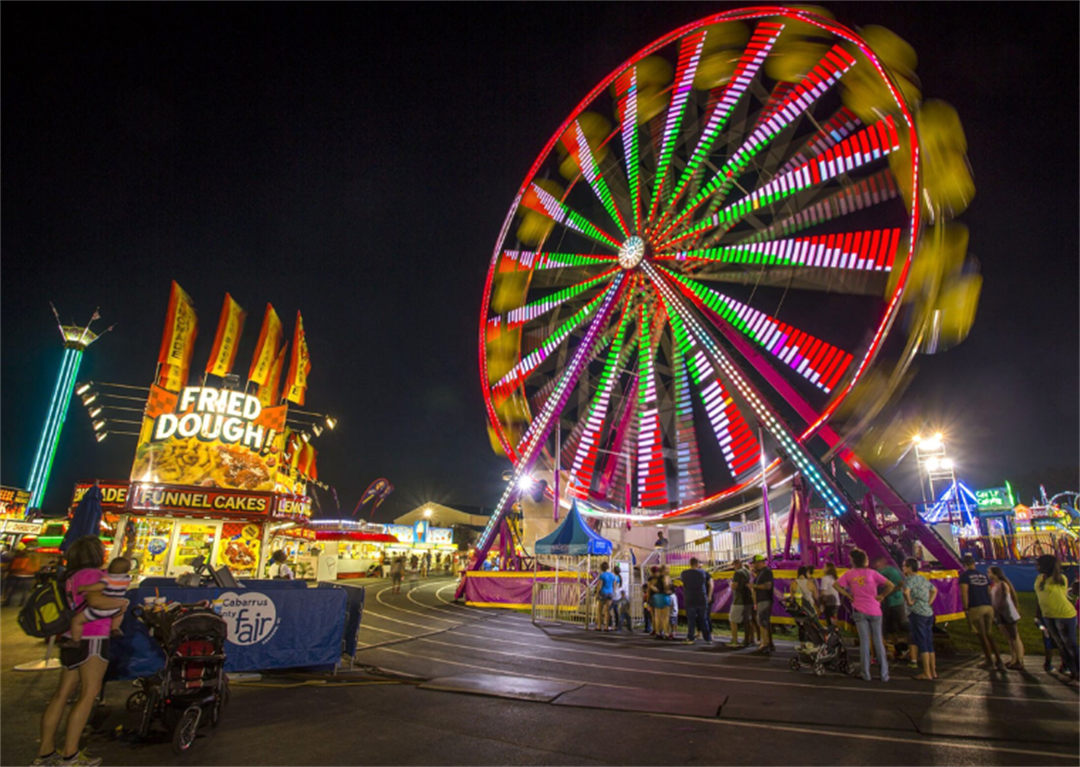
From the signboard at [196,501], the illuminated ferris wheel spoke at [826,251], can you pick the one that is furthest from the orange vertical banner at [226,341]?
the illuminated ferris wheel spoke at [826,251]

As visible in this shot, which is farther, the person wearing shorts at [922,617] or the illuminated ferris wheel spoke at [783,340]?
the illuminated ferris wheel spoke at [783,340]

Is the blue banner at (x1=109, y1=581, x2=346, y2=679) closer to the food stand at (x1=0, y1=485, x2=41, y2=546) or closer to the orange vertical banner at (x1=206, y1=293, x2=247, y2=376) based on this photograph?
the orange vertical banner at (x1=206, y1=293, x2=247, y2=376)

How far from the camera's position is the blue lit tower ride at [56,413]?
38.6m

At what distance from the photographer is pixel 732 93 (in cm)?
1705

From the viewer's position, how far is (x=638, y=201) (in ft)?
66.7

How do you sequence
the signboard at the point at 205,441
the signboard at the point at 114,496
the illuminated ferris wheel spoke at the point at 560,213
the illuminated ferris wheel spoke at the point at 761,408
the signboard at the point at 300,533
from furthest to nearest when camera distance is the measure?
the signboard at the point at 300,533 < the signboard at the point at 205,441 < the signboard at the point at 114,496 < the illuminated ferris wheel spoke at the point at 560,213 < the illuminated ferris wheel spoke at the point at 761,408

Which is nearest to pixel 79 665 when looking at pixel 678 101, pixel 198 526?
pixel 678 101

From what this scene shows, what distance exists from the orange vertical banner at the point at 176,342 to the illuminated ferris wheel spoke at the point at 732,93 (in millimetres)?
24503

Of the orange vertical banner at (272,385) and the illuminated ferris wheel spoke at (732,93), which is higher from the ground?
the illuminated ferris wheel spoke at (732,93)

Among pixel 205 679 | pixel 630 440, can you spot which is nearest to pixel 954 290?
pixel 630 440

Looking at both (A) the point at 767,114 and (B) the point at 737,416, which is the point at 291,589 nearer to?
(B) the point at 737,416

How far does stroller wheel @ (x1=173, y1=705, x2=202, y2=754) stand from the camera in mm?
4088

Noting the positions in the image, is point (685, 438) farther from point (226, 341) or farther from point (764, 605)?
point (226, 341)

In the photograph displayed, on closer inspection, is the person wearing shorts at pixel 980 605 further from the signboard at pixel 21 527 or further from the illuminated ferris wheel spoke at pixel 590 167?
the signboard at pixel 21 527
